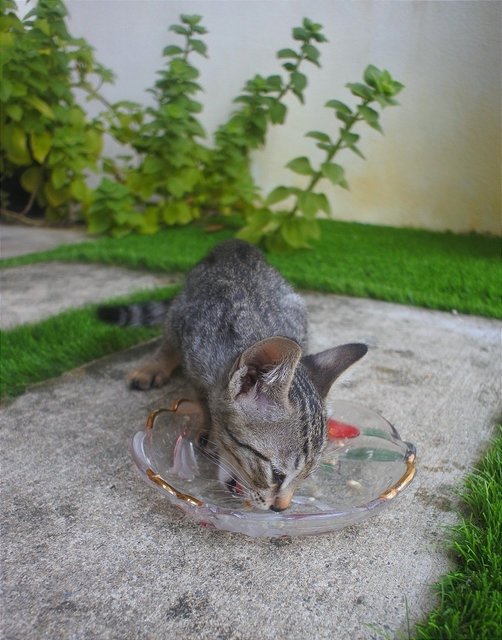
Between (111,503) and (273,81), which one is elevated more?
(273,81)

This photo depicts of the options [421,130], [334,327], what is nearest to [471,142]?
[421,130]

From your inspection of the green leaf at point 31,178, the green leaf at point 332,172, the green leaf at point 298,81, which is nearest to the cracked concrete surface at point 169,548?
the green leaf at point 332,172

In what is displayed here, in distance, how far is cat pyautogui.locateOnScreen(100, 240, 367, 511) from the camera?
6.15 ft

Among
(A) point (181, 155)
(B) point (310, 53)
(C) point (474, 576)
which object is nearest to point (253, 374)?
(C) point (474, 576)

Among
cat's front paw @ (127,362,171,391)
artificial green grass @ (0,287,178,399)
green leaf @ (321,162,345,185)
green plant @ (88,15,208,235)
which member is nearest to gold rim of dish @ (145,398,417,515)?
cat's front paw @ (127,362,171,391)

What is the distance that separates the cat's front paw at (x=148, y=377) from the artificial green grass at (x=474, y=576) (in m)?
1.47

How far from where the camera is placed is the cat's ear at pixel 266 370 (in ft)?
5.86

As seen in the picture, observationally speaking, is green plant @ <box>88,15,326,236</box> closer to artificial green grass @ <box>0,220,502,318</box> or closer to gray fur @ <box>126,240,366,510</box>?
artificial green grass @ <box>0,220,502,318</box>

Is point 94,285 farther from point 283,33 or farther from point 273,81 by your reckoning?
point 283,33

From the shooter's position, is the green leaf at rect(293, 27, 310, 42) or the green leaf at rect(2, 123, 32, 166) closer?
the green leaf at rect(293, 27, 310, 42)

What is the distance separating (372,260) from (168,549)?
3.65m

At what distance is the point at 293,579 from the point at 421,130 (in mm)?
5213

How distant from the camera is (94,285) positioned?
14.8 feet

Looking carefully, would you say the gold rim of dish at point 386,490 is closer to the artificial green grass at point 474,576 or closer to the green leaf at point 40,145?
the artificial green grass at point 474,576
